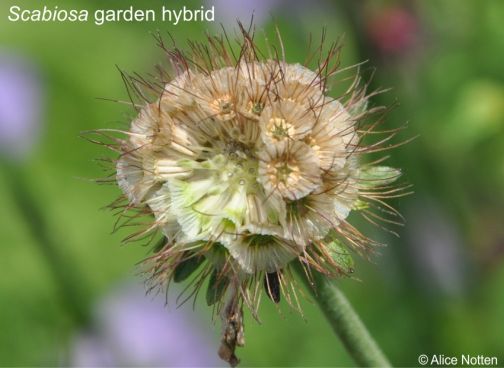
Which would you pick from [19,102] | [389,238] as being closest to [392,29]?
[389,238]

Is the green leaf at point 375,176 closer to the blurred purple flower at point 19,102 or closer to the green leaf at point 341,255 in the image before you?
the green leaf at point 341,255

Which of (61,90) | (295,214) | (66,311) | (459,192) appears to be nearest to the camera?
(295,214)

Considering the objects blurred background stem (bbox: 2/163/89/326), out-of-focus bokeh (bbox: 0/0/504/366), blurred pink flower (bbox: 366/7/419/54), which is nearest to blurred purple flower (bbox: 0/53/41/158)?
out-of-focus bokeh (bbox: 0/0/504/366)

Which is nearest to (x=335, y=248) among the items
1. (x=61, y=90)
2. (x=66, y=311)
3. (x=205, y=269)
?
(x=205, y=269)

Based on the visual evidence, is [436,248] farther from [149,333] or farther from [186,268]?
[186,268]

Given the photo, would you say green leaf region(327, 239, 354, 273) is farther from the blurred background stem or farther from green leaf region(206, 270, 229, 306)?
the blurred background stem

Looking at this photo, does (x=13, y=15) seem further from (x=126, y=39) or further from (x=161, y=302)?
(x=161, y=302)
